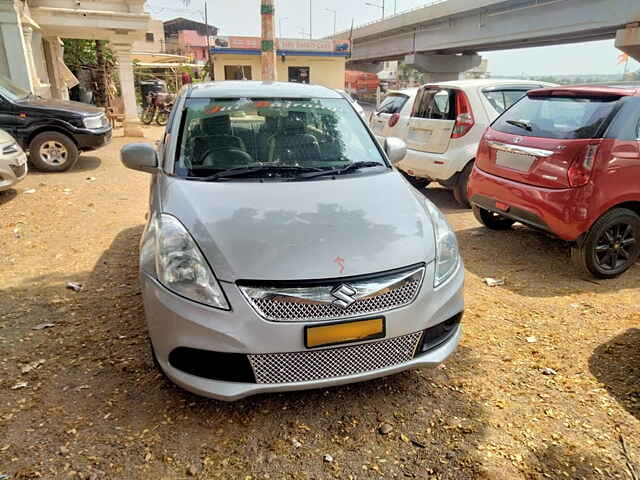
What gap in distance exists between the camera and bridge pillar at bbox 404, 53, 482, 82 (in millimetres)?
38938

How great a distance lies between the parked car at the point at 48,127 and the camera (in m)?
8.36

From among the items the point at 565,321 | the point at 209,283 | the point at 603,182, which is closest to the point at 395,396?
the point at 209,283

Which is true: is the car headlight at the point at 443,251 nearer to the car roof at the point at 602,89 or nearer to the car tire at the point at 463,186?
the car roof at the point at 602,89

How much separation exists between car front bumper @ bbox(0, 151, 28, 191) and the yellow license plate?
5.98m

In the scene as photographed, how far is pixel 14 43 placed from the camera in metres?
11.5

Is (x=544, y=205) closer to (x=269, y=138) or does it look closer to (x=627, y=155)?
(x=627, y=155)

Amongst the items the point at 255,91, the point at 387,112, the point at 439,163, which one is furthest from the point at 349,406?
the point at 387,112

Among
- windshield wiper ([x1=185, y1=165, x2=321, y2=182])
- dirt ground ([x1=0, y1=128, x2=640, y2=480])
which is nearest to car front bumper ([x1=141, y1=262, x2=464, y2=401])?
dirt ground ([x1=0, y1=128, x2=640, y2=480])

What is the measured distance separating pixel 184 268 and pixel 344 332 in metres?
0.84

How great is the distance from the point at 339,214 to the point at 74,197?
591 centimetres

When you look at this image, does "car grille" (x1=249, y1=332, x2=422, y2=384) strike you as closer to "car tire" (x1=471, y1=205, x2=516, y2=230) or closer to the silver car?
the silver car

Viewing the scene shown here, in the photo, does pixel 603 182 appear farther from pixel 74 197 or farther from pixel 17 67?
pixel 17 67

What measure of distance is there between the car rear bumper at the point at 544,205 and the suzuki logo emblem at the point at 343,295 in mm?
2652

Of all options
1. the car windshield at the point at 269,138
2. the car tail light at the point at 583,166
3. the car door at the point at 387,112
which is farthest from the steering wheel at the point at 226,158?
the car door at the point at 387,112
